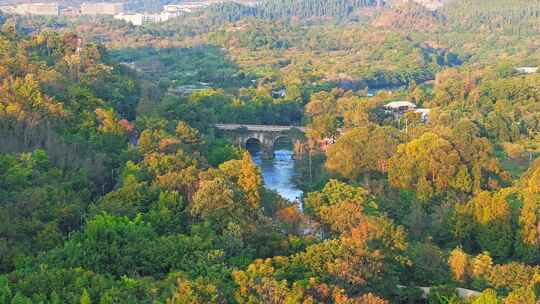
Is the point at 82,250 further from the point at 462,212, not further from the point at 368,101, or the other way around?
the point at 368,101

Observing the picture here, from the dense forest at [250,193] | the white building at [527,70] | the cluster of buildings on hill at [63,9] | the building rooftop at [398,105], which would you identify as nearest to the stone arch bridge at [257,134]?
the dense forest at [250,193]

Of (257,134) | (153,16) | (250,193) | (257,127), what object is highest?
(153,16)

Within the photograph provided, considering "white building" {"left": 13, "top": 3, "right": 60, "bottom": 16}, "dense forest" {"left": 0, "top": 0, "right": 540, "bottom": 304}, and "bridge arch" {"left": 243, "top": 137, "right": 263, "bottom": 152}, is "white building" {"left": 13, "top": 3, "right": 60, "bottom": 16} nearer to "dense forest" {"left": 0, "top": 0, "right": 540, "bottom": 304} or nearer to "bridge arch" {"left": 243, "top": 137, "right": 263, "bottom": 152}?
"dense forest" {"left": 0, "top": 0, "right": 540, "bottom": 304}

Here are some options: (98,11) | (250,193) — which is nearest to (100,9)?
(98,11)

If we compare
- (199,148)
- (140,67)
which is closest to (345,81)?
(140,67)

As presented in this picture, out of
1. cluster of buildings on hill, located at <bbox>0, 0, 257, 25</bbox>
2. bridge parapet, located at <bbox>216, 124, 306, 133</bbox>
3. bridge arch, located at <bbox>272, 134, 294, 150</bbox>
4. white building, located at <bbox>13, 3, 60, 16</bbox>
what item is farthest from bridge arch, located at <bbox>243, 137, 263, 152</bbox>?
white building, located at <bbox>13, 3, 60, 16</bbox>

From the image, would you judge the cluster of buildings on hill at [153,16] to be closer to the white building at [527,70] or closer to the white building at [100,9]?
the white building at [100,9]

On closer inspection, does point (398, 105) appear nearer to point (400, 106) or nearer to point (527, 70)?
point (400, 106)
